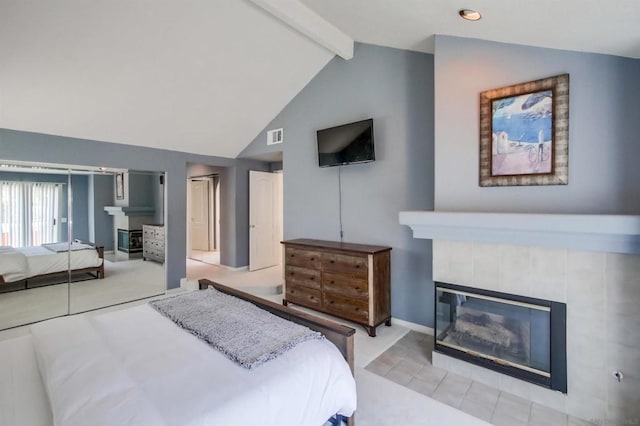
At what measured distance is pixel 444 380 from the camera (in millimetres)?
2473

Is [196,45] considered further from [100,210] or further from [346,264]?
[346,264]

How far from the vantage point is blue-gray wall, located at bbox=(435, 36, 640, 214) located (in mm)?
2098

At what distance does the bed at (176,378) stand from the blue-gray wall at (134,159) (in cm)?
280

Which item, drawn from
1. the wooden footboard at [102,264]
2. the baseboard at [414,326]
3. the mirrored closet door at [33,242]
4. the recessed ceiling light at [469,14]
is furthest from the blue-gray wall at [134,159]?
the recessed ceiling light at [469,14]

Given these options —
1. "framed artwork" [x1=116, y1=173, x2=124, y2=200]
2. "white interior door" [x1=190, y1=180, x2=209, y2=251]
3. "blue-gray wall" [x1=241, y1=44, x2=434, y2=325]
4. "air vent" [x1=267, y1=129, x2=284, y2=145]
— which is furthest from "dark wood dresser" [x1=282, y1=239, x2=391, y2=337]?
"white interior door" [x1=190, y1=180, x2=209, y2=251]

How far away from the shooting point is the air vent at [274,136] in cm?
494

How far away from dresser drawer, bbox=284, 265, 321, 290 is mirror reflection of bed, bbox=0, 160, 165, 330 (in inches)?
→ 87.3

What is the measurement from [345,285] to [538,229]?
6.37 feet

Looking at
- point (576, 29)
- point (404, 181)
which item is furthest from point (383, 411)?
point (576, 29)

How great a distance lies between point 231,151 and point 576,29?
4.83m

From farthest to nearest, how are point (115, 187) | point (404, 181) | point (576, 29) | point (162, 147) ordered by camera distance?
point (162, 147) < point (115, 187) < point (404, 181) < point (576, 29)

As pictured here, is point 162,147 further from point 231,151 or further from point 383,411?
point 383,411

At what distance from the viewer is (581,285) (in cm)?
207

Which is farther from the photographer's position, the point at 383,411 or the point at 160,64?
the point at 160,64
